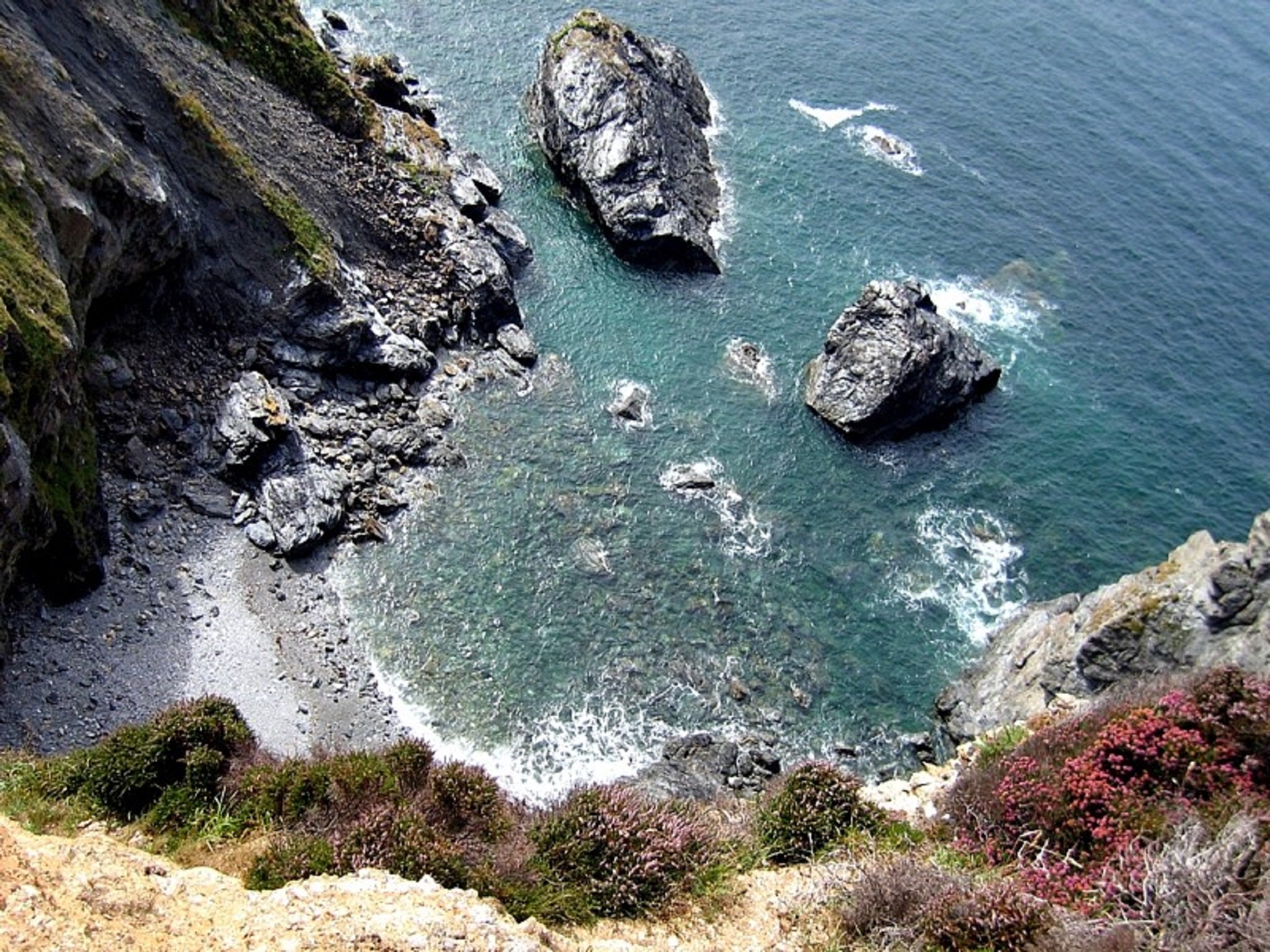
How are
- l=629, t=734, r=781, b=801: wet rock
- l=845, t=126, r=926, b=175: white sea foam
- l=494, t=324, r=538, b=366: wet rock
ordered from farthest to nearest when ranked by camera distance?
l=845, t=126, r=926, b=175: white sea foam, l=494, t=324, r=538, b=366: wet rock, l=629, t=734, r=781, b=801: wet rock

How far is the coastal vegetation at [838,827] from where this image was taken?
19.7 meters

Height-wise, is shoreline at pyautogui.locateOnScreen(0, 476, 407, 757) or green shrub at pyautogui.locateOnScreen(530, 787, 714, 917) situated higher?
green shrub at pyautogui.locateOnScreen(530, 787, 714, 917)

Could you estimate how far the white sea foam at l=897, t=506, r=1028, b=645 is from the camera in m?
51.6

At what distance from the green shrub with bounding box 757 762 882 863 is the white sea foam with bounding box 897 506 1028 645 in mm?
25774

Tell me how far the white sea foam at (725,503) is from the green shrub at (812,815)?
2430cm

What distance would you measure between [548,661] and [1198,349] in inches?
2148

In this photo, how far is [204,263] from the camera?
50438mm

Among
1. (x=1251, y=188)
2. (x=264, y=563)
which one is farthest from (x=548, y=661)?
(x=1251, y=188)

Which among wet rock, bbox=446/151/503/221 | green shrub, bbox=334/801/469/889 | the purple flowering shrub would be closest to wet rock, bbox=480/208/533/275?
wet rock, bbox=446/151/503/221

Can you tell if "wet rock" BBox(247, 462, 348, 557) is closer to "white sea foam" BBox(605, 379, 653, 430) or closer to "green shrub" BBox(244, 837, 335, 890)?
"white sea foam" BBox(605, 379, 653, 430)

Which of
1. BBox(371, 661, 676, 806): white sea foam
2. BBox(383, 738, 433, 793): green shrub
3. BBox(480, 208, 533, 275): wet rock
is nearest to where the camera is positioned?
BBox(383, 738, 433, 793): green shrub

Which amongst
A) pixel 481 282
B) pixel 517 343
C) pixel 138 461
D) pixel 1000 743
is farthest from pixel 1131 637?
pixel 138 461

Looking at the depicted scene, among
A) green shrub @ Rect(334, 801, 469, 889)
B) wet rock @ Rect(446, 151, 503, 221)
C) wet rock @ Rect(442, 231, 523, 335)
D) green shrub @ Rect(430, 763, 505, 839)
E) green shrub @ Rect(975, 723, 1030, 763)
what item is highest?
green shrub @ Rect(975, 723, 1030, 763)

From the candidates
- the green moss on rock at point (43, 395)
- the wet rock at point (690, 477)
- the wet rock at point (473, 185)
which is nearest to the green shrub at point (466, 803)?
the green moss on rock at point (43, 395)
